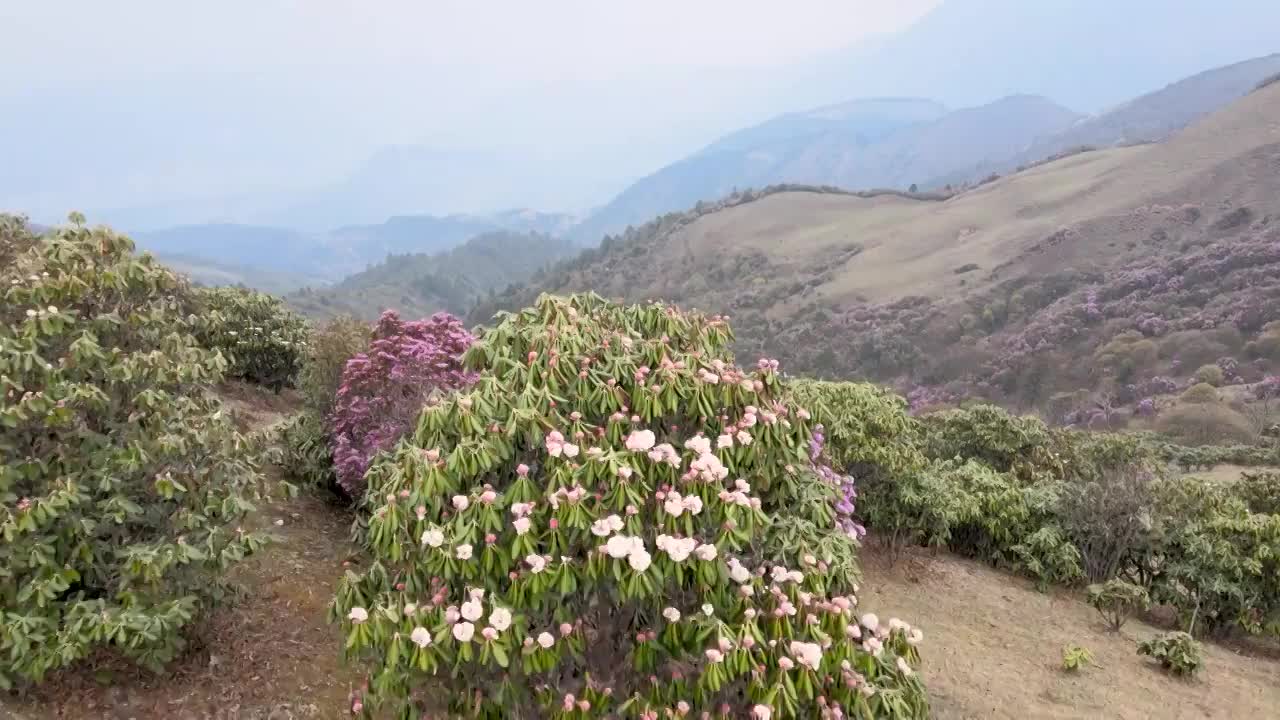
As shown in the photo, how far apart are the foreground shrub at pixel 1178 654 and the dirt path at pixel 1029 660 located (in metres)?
0.16

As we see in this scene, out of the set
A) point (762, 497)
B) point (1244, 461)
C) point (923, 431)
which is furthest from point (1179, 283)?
point (762, 497)

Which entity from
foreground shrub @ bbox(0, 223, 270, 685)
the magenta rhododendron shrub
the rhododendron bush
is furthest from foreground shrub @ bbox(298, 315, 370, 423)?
the rhododendron bush

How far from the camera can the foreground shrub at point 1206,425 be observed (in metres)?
37.7

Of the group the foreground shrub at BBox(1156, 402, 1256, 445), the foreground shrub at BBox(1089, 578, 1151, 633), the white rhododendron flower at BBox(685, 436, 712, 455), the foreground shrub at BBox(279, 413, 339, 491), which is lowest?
the foreground shrub at BBox(1156, 402, 1256, 445)

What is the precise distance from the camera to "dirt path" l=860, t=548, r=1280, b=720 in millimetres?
9750

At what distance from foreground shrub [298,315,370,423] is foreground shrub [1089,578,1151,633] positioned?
12801 millimetres

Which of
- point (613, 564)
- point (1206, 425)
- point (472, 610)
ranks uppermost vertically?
point (613, 564)

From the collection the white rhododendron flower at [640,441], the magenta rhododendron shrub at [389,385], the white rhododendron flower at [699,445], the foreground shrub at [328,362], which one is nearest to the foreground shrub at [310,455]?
the foreground shrub at [328,362]

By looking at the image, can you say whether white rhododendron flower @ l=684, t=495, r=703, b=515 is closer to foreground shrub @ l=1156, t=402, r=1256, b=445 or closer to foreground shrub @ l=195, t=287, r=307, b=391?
foreground shrub @ l=195, t=287, r=307, b=391

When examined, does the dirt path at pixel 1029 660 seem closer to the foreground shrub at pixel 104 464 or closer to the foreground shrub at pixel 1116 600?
the foreground shrub at pixel 1116 600

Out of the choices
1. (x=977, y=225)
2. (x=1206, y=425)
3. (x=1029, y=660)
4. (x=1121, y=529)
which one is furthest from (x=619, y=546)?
(x=977, y=225)

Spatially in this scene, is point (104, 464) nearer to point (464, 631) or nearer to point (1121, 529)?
point (464, 631)

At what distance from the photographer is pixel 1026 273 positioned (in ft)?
280

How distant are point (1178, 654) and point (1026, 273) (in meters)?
83.7
